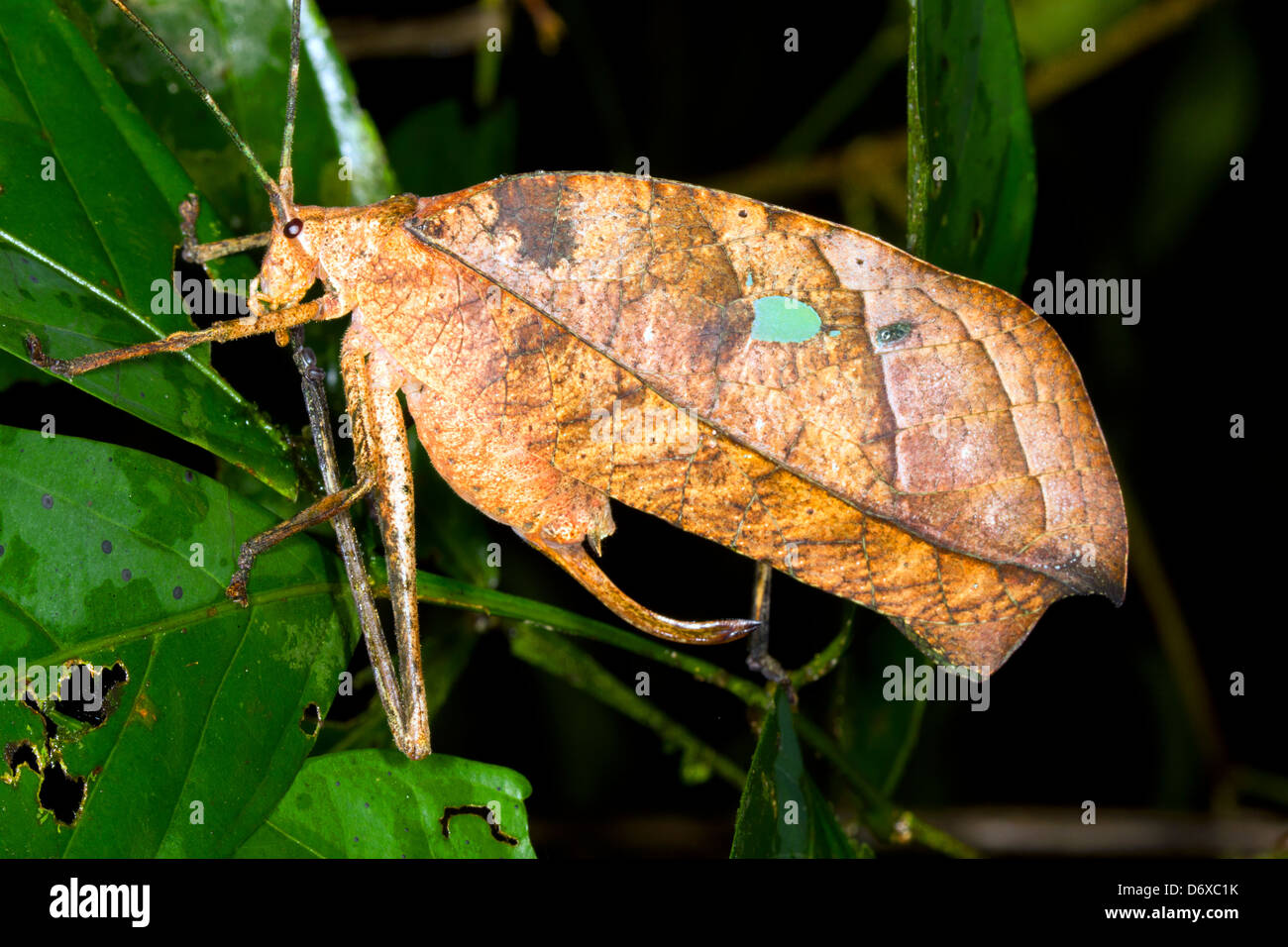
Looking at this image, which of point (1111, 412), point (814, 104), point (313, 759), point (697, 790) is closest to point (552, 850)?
point (697, 790)

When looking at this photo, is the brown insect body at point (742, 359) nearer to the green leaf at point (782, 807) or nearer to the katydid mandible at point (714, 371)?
the katydid mandible at point (714, 371)

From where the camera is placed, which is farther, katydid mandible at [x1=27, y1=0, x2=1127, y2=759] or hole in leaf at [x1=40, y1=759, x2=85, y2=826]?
katydid mandible at [x1=27, y1=0, x2=1127, y2=759]

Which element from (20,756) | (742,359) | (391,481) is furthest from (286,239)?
(20,756)

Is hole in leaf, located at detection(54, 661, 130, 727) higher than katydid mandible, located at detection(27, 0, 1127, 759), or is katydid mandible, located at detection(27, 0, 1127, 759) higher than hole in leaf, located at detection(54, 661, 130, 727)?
katydid mandible, located at detection(27, 0, 1127, 759)

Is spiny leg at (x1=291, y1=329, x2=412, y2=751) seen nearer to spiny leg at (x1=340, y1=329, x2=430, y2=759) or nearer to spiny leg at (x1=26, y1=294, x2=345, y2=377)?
spiny leg at (x1=340, y1=329, x2=430, y2=759)

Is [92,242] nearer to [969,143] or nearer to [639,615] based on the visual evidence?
[639,615]

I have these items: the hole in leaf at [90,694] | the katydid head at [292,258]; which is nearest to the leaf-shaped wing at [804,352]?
the katydid head at [292,258]

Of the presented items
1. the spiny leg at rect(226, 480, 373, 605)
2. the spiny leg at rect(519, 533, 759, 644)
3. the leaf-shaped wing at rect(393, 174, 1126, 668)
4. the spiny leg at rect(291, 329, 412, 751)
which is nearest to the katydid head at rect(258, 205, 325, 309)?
the spiny leg at rect(291, 329, 412, 751)
